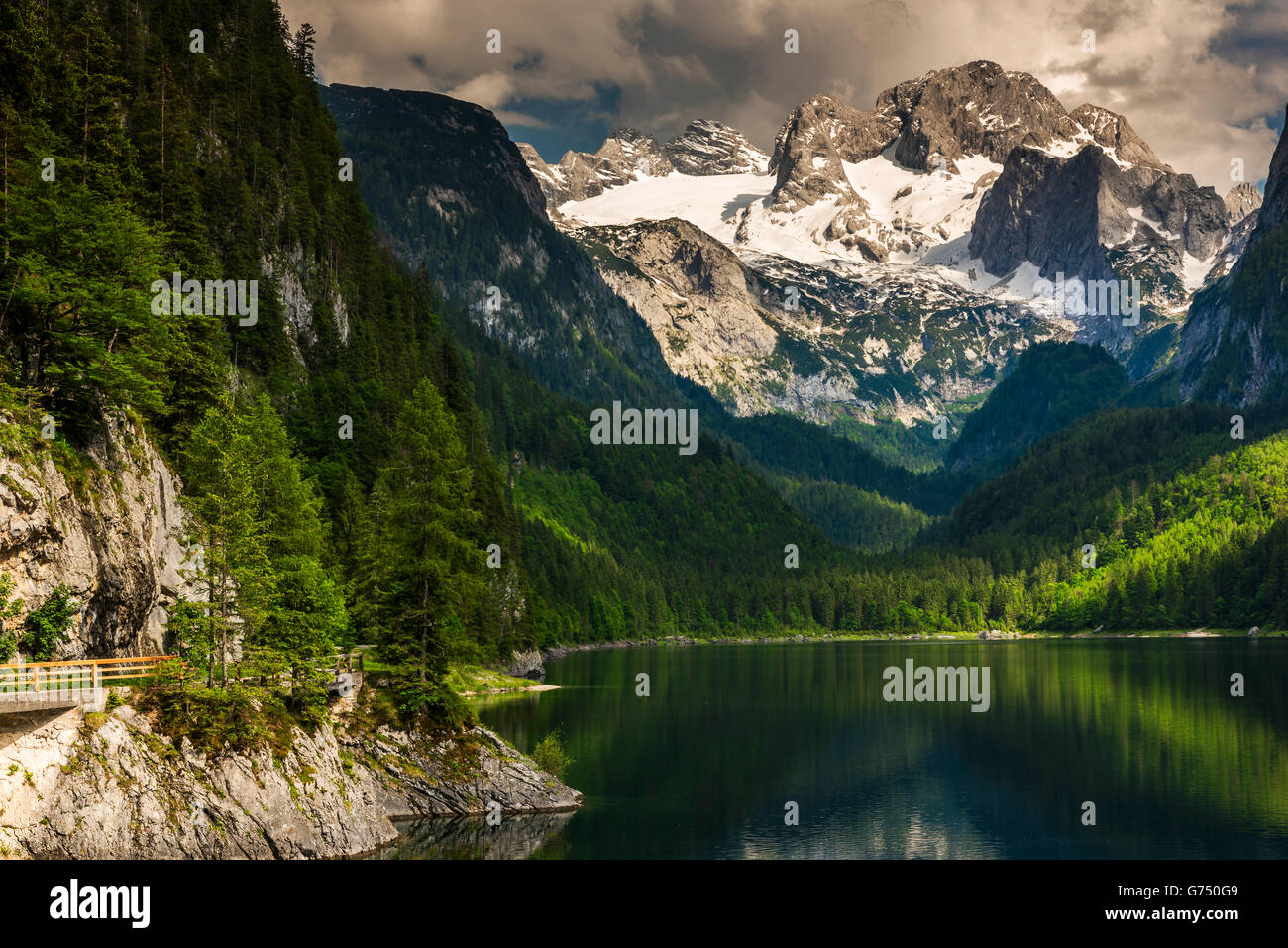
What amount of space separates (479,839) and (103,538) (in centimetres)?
2381

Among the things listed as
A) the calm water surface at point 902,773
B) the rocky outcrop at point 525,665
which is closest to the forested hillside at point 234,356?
the rocky outcrop at point 525,665

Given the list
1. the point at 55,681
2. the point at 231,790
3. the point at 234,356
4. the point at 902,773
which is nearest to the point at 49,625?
the point at 55,681

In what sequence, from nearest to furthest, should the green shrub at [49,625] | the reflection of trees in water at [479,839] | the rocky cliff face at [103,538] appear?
the green shrub at [49,625] → the rocky cliff face at [103,538] → the reflection of trees in water at [479,839]

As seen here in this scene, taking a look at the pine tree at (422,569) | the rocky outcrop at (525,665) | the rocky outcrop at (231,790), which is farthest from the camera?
the rocky outcrop at (525,665)

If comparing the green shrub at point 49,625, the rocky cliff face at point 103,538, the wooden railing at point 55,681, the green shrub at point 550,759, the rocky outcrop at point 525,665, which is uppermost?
the rocky cliff face at point 103,538

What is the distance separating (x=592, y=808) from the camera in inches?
2736

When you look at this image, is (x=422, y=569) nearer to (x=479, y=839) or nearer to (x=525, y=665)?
(x=479, y=839)

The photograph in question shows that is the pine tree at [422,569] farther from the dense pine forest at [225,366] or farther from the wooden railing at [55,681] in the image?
the wooden railing at [55,681]

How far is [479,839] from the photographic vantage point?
60156 millimetres

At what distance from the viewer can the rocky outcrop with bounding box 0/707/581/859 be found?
40781mm

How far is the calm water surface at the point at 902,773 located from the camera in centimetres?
6369

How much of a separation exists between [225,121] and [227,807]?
348 feet

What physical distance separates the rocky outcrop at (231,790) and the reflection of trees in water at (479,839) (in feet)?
3.34
